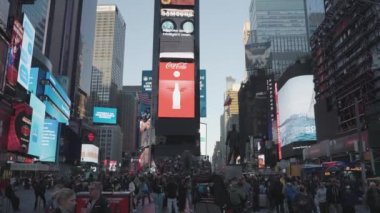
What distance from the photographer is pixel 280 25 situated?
180m

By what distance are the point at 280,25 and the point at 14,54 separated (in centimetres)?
14453

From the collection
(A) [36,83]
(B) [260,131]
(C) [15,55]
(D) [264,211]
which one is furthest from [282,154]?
(D) [264,211]

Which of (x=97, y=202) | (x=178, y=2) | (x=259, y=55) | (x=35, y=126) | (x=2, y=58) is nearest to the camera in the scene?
(x=97, y=202)

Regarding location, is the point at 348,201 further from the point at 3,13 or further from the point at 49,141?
the point at 49,141

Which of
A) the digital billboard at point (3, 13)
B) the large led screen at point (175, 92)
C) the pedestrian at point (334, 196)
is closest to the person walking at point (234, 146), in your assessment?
the large led screen at point (175, 92)

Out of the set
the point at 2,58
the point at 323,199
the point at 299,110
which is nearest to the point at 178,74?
the point at 299,110

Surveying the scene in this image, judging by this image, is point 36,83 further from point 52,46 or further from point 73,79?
point 73,79

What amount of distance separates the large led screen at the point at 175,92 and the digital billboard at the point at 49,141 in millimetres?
27220

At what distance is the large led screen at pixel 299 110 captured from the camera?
304 feet

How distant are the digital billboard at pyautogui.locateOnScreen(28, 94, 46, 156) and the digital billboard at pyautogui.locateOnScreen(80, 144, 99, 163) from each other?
7043 cm

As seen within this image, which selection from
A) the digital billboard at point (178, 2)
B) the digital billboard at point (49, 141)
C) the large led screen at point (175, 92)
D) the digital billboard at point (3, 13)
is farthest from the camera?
the digital billboard at point (178, 2)

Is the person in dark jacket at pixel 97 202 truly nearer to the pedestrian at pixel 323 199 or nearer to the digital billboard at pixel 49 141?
the pedestrian at pixel 323 199

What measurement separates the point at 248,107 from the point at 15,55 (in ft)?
333

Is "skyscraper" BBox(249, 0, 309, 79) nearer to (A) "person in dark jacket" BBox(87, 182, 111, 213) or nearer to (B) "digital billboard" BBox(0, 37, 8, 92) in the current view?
(B) "digital billboard" BBox(0, 37, 8, 92)
